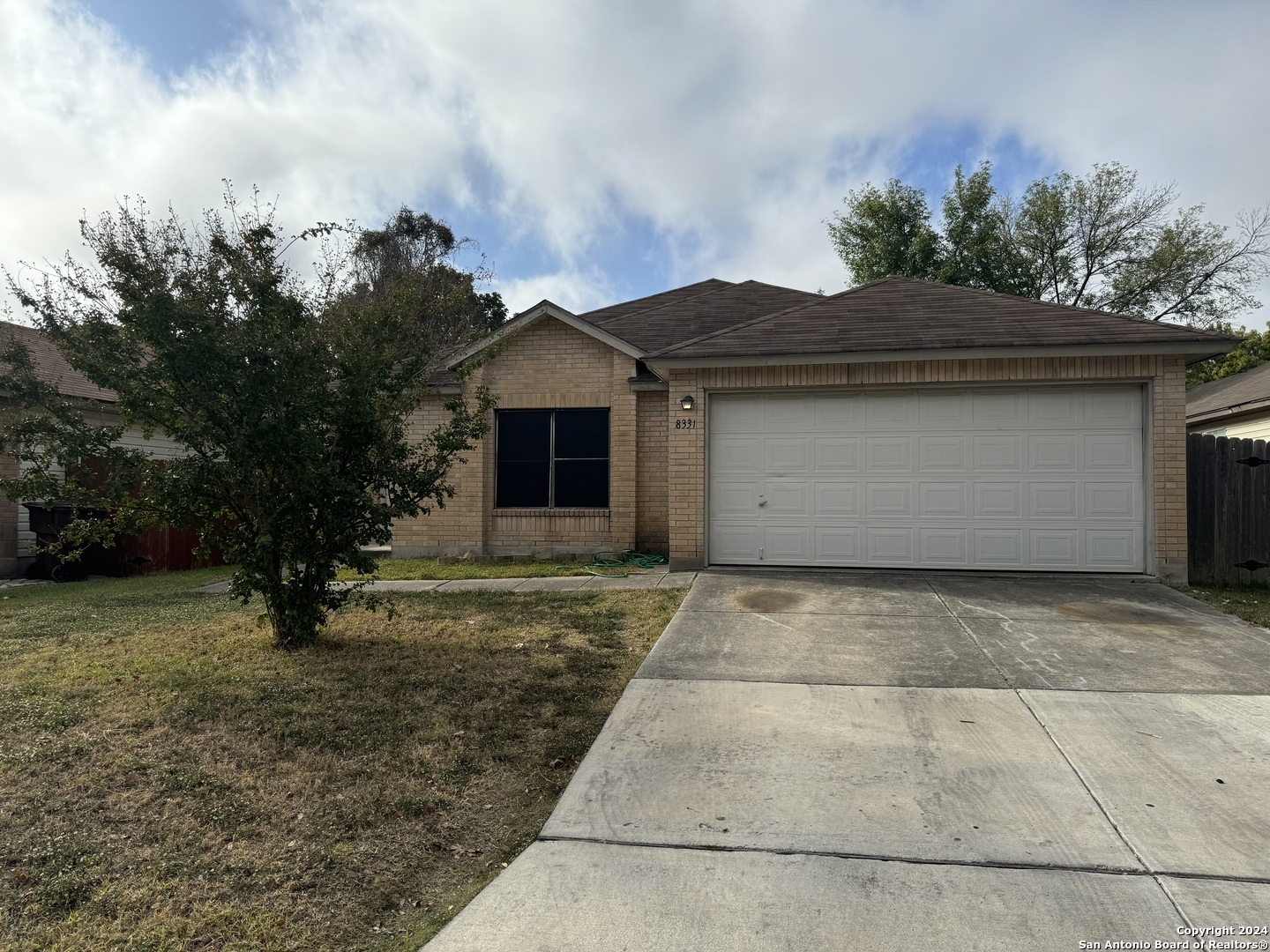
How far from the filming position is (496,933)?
264 cm

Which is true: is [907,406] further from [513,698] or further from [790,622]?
[513,698]

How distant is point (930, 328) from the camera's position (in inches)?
365

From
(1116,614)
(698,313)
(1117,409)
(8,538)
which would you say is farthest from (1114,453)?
(8,538)

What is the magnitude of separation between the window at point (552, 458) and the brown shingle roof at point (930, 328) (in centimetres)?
300

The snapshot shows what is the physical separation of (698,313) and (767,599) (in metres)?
8.10

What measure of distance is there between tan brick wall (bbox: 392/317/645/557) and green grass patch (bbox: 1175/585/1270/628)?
7.43 m

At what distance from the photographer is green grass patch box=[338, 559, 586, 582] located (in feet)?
34.2

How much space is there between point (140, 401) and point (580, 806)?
14.6 feet

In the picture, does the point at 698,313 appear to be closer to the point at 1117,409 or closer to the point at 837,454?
the point at 837,454

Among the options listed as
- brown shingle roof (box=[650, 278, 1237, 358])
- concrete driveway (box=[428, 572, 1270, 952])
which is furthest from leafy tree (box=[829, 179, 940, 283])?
concrete driveway (box=[428, 572, 1270, 952])

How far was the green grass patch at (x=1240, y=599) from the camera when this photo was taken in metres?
7.17

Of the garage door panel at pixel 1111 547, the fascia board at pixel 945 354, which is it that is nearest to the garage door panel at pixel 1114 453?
the garage door panel at pixel 1111 547

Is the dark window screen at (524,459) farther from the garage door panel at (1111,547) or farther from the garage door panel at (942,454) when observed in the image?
the garage door panel at (1111,547)

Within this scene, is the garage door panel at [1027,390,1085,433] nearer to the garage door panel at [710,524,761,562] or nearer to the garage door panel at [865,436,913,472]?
the garage door panel at [865,436,913,472]
